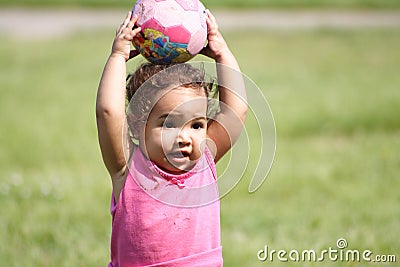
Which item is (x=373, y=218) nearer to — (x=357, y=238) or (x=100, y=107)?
(x=357, y=238)

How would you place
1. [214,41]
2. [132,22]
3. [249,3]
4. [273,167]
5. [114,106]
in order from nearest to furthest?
1. [114,106]
2. [132,22]
3. [214,41]
4. [273,167]
5. [249,3]

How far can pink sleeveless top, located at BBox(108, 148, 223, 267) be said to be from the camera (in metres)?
2.71

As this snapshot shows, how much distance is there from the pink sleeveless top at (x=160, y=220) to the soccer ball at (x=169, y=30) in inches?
Answer: 17.3

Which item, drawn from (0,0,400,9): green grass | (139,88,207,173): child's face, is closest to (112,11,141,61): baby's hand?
(139,88,207,173): child's face

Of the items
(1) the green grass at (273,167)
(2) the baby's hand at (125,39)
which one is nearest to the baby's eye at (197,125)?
(2) the baby's hand at (125,39)

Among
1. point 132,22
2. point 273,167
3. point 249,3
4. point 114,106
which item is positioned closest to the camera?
point 114,106

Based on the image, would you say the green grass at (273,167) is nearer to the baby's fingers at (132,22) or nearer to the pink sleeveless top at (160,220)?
the pink sleeveless top at (160,220)

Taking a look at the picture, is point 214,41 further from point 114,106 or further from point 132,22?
point 114,106

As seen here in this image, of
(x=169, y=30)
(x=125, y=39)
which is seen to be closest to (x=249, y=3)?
(x=169, y=30)

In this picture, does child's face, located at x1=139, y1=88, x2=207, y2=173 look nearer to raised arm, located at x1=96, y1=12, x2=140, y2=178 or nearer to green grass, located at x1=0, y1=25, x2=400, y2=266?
raised arm, located at x1=96, y1=12, x2=140, y2=178

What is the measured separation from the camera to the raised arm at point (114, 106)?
105 inches

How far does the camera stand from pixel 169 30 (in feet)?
9.40

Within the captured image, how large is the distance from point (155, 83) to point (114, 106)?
20 centimetres

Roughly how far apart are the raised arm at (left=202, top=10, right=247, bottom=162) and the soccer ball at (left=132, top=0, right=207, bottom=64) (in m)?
0.08
